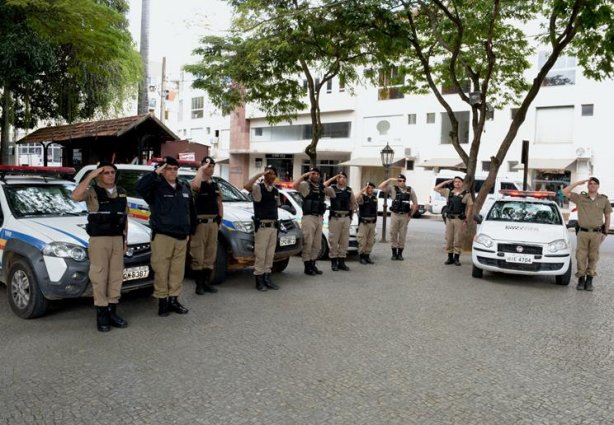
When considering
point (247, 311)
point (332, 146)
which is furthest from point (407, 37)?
point (332, 146)

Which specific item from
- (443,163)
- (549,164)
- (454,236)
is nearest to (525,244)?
(454,236)

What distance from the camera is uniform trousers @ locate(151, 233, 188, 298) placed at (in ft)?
20.0

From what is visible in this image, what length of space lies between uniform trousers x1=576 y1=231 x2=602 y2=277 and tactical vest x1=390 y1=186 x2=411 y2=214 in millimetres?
3540

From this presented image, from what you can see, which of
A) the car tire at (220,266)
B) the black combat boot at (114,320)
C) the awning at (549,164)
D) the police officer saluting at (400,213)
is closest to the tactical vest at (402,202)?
the police officer saluting at (400,213)

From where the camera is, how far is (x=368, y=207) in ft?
34.9

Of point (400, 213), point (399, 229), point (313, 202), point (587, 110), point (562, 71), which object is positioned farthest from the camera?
point (562, 71)

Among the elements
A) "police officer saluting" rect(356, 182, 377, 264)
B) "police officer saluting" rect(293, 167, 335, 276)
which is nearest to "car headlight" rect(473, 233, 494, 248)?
"police officer saluting" rect(356, 182, 377, 264)

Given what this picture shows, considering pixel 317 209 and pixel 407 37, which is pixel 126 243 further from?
pixel 407 37

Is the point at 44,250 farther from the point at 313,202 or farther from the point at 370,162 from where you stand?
the point at 370,162

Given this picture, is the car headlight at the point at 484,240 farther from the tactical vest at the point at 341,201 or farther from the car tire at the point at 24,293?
the car tire at the point at 24,293

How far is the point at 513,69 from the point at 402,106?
16824 millimetres

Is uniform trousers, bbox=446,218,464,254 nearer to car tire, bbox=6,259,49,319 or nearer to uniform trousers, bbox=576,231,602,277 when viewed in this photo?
uniform trousers, bbox=576,231,602,277

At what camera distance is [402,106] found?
104 feet

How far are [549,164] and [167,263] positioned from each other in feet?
78.2
